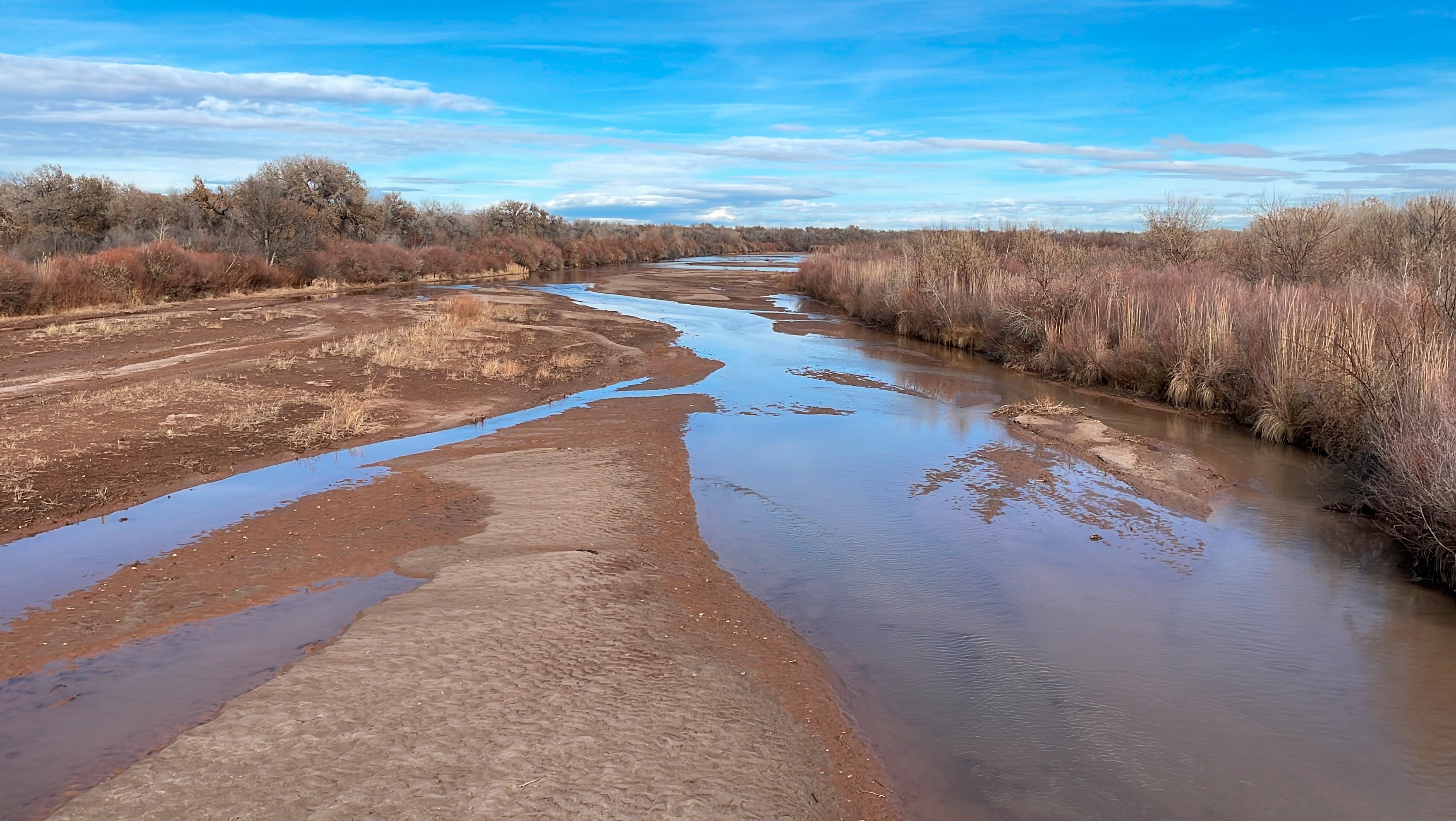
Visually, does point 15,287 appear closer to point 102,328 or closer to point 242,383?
point 102,328

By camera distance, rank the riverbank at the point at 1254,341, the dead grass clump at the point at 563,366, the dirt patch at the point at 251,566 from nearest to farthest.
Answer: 1. the dirt patch at the point at 251,566
2. the riverbank at the point at 1254,341
3. the dead grass clump at the point at 563,366

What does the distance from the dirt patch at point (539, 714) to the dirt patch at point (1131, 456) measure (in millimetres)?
5969

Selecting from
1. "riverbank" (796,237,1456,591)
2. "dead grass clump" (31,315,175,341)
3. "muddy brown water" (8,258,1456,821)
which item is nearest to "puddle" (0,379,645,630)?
"muddy brown water" (8,258,1456,821)

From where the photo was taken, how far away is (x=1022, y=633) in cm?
636

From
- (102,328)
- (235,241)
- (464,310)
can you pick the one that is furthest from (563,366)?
(235,241)

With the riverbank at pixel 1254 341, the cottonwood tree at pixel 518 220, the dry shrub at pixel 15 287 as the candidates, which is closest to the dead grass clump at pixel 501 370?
the riverbank at pixel 1254 341

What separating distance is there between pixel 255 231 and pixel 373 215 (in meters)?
15.0

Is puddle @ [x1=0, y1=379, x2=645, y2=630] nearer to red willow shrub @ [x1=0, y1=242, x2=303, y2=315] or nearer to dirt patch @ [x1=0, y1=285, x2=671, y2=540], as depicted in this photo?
dirt patch @ [x1=0, y1=285, x2=671, y2=540]

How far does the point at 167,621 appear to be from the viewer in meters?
5.80

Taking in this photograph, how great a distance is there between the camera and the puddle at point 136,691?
13.6 feet

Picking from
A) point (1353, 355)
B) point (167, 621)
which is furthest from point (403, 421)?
point (1353, 355)

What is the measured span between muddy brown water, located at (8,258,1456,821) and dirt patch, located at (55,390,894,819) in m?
0.36

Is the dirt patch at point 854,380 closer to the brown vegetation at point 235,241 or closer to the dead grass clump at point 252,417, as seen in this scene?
the dead grass clump at point 252,417

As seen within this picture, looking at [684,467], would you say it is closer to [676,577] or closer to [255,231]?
[676,577]
